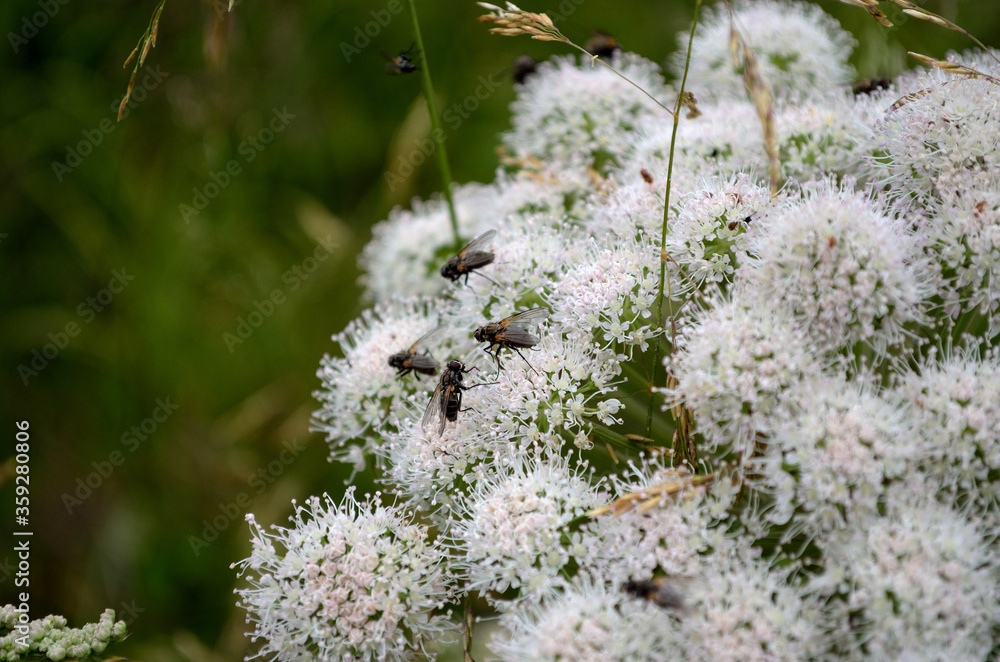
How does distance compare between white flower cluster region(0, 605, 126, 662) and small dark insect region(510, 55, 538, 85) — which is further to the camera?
small dark insect region(510, 55, 538, 85)

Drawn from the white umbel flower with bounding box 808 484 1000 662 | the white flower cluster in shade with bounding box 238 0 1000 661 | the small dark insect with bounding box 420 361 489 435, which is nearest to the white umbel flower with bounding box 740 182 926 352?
the white flower cluster in shade with bounding box 238 0 1000 661

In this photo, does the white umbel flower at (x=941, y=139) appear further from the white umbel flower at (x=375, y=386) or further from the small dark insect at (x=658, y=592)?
the white umbel flower at (x=375, y=386)

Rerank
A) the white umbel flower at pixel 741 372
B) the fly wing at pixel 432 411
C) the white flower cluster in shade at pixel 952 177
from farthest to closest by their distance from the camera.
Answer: the fly wing at pixel 432 411, the white flower cluster in shade at pixel 952 177, the white umbel flower at pixel 741 372

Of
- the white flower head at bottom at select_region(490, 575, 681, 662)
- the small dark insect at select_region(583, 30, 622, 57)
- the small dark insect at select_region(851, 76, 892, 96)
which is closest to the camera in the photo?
the white flower head at bottom at select_region(490, 575, 681, 662)

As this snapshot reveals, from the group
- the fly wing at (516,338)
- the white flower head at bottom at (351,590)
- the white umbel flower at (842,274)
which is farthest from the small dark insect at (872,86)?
the white flower head at bottom at (351,590)

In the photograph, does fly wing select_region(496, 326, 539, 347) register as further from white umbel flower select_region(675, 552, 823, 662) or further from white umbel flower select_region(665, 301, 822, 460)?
white umbel flower select_region(675, 552, 823, 662)

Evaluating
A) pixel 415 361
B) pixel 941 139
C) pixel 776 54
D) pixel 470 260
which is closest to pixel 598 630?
pixel 415 361

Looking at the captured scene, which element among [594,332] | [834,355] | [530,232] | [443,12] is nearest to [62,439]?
[530,232]
